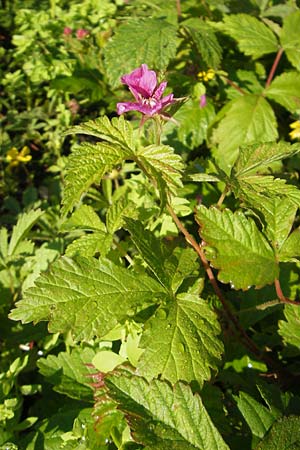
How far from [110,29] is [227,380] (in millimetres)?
2080

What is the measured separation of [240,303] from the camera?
166cm

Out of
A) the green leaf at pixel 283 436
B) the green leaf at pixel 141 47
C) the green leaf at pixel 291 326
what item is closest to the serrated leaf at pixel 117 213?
the green leaf at pixel 291 326

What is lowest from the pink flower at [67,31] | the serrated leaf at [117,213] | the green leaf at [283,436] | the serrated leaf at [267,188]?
the green leaf at [283,436]

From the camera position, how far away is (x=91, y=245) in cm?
137

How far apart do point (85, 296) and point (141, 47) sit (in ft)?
4.03

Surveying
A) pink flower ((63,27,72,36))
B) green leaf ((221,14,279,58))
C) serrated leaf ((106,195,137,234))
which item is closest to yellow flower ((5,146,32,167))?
pink flower ((63,27,72,36))

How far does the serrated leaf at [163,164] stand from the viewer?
1126 millimetres

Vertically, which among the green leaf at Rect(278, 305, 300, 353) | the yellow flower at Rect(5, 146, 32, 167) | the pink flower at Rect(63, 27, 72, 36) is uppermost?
the pink flower at Rect(63, 27, 72, 36)

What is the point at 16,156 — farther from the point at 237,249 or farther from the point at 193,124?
the point at 237,249

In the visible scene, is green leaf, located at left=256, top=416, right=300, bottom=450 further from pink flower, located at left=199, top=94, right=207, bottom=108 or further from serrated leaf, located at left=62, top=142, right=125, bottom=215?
pink flower, located at left=199, top=94, right=207, bottom=108

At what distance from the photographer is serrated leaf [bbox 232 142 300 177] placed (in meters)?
1.29

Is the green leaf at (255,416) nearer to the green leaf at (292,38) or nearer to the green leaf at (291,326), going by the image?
the green leaf at (291,326)

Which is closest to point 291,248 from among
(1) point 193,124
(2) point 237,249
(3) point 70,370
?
(2) point 237,249

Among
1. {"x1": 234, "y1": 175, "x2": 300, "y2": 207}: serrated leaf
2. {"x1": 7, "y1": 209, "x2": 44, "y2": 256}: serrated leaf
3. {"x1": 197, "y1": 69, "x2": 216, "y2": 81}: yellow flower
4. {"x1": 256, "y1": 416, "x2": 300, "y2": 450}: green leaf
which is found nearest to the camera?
{"x1": 256, "y1": 416, "x2": 300, "y2": 450}: green leaf
